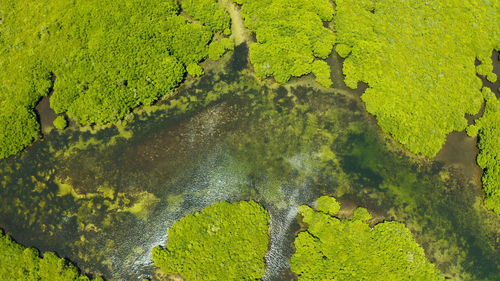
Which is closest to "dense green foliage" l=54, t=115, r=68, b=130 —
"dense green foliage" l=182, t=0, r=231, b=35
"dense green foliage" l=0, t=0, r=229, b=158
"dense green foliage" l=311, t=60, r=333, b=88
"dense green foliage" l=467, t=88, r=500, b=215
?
"dense green foliage" l=0, t=0, r=229, b=158

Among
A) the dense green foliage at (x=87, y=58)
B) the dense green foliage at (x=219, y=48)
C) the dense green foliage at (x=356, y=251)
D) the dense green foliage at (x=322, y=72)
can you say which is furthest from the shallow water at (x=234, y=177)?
the dense green foliage at (x=87, y=58)

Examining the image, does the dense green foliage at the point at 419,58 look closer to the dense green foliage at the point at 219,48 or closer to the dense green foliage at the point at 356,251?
the dense green foliage at the point at 356,251

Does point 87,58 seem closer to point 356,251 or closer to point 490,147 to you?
point 356,251

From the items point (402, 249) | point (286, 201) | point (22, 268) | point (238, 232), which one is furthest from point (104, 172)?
point (402, 249)

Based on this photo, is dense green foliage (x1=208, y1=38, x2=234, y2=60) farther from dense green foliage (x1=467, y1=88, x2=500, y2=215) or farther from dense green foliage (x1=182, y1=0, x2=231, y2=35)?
dense green foliage (x1=467, y1=88, x2=500, y2=215)

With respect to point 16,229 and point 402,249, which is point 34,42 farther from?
point 402,249
